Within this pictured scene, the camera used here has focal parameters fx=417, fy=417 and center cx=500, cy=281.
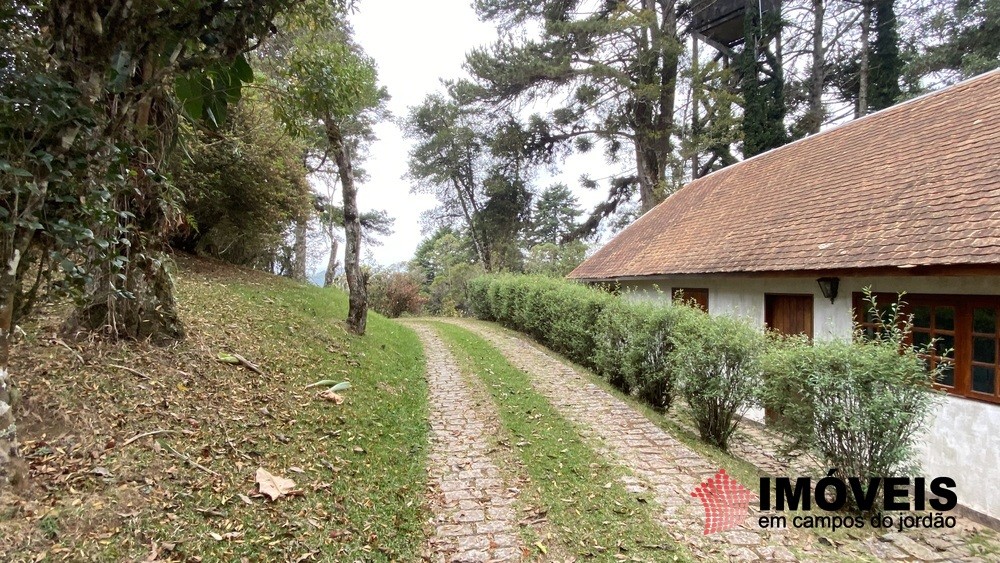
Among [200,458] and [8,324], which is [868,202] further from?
[8,324]

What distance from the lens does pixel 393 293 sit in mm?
21969

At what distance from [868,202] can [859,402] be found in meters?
5.17

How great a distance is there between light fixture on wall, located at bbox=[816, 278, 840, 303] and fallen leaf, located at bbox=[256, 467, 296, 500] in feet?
25.5

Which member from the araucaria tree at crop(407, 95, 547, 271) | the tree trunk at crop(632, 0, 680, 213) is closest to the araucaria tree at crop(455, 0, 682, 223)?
the tree trunk at crop(632, 0, 680, 213)

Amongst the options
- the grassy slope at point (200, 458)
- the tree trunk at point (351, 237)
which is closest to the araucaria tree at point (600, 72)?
the tree trunk at point (351, 237)

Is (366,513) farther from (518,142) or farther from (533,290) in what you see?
(518,142)

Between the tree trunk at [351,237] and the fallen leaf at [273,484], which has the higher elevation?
the tree trunk at [351,237]

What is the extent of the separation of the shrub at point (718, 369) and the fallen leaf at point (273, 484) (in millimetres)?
4673

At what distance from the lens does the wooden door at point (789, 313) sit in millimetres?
7285

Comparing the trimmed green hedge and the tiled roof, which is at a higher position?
the tiled roof

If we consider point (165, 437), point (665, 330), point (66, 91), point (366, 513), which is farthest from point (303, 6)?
point (665, 330)

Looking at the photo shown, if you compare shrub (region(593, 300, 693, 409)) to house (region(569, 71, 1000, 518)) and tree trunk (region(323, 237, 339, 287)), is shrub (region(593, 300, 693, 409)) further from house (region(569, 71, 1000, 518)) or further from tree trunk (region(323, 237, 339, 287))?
tree trunk (region(323, 237, 339, 287))

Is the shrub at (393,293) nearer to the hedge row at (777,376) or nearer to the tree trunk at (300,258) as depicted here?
the tree trunk at (300,258)

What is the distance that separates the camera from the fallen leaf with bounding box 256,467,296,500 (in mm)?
2941
